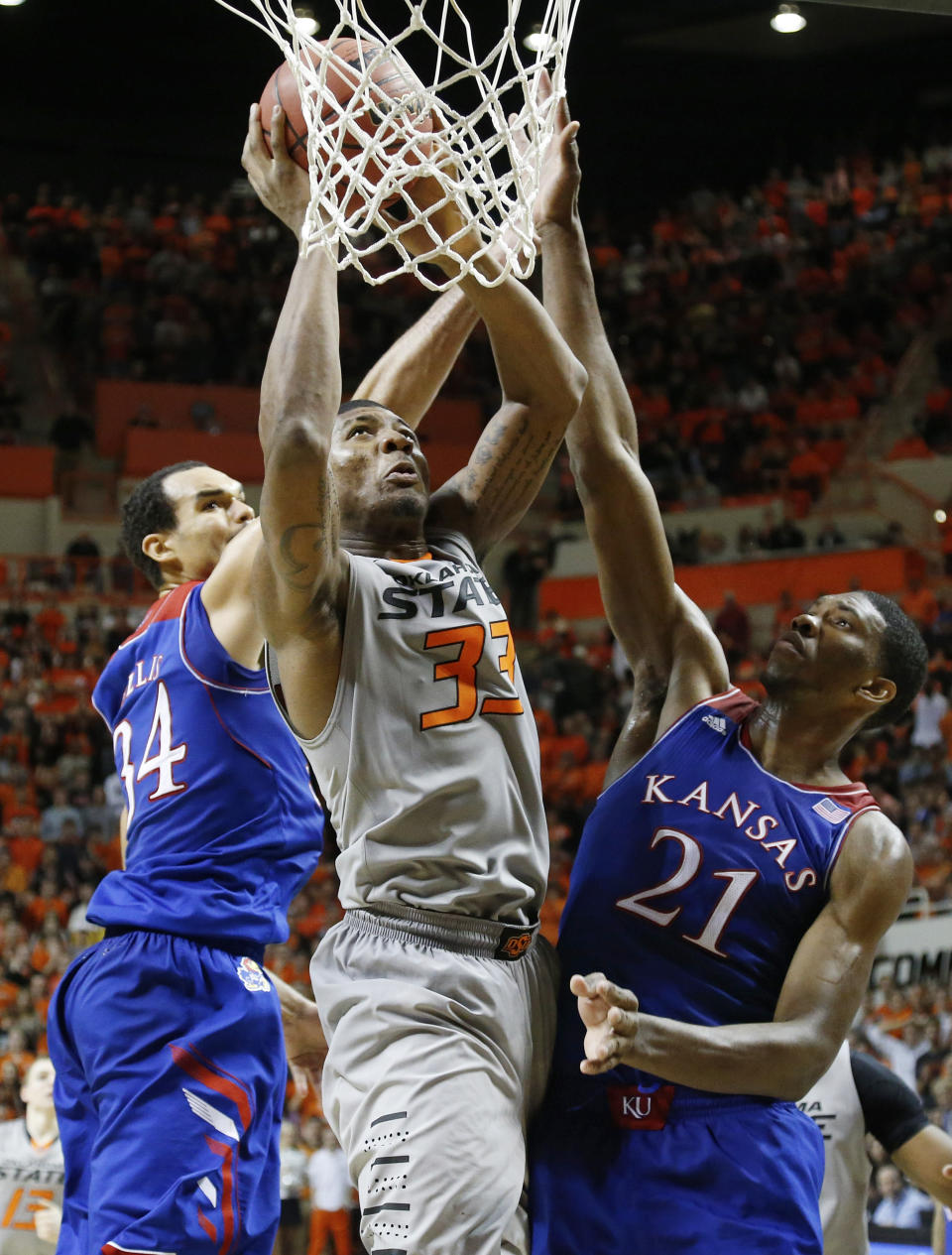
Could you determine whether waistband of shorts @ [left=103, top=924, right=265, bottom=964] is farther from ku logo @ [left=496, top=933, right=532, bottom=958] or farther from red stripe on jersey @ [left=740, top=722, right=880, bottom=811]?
red stripe on jersey @ [left=740, top=722, right=880, bottom=811]

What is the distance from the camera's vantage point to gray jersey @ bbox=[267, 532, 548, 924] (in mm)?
2627

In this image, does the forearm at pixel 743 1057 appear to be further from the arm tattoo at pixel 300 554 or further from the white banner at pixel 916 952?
the white banner at pixel 916 952

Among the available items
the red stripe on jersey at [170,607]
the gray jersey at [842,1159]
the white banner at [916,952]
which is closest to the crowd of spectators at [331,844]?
the white banner at [916,952]

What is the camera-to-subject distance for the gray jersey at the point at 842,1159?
409 cm

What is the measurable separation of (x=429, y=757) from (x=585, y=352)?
1093mm

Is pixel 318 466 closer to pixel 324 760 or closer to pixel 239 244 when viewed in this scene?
pixel 324 760

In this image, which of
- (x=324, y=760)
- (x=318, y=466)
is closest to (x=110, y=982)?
(x=324, y=760)

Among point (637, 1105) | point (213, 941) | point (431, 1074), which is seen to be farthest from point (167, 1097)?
point (637, 1105)

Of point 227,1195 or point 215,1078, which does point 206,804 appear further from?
point 227,1195

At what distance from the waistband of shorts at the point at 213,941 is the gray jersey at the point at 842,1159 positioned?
1.61 metres

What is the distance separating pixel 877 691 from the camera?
3.25 m

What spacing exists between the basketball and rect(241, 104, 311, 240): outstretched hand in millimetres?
14

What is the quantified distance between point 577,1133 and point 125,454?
1262 centimetres

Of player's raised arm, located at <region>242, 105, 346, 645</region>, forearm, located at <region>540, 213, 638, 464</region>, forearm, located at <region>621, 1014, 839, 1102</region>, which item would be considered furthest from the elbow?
forearm, located at <region>540, 213, 638, 464</region>
